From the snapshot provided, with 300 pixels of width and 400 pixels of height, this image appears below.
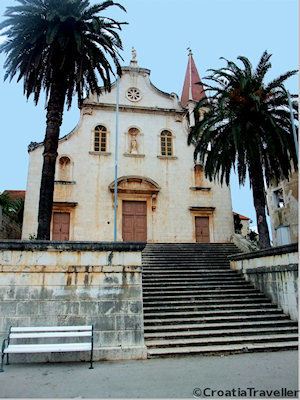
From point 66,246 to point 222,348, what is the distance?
184 inches

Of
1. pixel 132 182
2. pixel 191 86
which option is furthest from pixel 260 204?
pixel 191 86

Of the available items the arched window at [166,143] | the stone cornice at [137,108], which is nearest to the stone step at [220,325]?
A: the arched window at [166,143]

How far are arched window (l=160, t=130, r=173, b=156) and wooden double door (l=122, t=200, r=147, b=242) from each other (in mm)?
4015

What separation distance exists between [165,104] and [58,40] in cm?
1329

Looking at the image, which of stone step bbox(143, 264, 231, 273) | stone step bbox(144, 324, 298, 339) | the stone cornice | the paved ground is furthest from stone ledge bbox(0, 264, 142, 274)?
the stone cornice

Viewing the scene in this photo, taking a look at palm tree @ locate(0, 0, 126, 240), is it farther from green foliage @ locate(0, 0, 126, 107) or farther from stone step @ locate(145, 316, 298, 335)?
stone step @ locate(145, 316, 298, 335)

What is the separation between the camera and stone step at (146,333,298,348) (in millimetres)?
8203

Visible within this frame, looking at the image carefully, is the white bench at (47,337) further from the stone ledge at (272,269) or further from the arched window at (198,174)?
the arched window at (198,174)

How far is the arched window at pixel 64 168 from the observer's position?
66.9 feet

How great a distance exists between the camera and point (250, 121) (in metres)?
14.5

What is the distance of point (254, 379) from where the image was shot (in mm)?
5664

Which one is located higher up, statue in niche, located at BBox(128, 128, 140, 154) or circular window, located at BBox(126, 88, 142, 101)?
circular window, located at BBox(126, 88, 142, 101)

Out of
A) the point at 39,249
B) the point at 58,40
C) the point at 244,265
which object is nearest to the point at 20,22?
the point at 58,40

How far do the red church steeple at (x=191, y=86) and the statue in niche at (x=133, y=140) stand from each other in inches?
284
